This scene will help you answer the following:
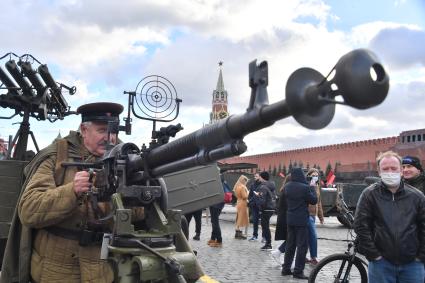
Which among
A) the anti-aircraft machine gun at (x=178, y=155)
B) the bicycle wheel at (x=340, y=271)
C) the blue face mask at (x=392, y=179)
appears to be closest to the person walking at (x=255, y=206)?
the bicycle wheel at (x=340, y=271)

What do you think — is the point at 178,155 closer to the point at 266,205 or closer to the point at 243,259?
the point at 243,259

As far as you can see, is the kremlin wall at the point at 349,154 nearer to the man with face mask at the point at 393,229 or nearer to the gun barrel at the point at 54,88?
the gun barrel at the point at 54,88

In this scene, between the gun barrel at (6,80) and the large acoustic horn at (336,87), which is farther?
the gun barrel at (6,80)

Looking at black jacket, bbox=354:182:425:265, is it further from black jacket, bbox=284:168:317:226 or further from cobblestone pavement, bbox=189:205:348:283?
black jacket, bbox=284:168:317:226

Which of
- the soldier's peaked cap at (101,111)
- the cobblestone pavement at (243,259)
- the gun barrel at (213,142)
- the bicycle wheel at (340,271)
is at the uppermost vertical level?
the soldier's peaked cap at (101,111)

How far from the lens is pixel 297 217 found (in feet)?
26.2

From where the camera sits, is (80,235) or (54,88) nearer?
(80,235)

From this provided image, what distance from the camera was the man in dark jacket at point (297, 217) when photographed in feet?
25.8

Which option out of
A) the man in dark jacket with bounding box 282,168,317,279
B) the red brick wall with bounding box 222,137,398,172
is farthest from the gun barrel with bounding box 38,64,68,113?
the red brick wall with bounding box 222,137,398,172

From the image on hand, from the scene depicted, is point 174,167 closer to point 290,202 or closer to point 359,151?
point 290,202

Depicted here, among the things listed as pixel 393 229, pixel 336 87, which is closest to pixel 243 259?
pixel 393 229

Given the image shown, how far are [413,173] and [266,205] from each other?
7.02 m

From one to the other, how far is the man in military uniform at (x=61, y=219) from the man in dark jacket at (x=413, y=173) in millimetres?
3099

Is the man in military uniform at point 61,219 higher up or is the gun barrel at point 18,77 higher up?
the gun barrel at point 18,77
